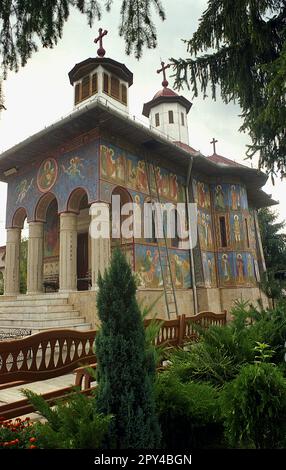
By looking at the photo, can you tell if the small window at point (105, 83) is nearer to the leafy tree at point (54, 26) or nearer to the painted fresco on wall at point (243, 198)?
the painted fresco on wall at point (243, 198)

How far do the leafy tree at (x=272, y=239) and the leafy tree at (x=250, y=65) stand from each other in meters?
19.0

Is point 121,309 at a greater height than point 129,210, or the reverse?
point 129,210

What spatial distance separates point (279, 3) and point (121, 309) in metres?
6.26

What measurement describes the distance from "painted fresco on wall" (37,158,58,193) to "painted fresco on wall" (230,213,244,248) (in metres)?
9.69

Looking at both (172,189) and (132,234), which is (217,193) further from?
(132,234)

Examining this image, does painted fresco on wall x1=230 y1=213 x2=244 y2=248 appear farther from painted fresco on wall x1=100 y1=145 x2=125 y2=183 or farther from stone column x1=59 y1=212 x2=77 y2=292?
stone column x1=59 y1=212 x2=77 y2=292

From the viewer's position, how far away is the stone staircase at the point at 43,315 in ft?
34.9

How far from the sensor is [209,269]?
1730cm

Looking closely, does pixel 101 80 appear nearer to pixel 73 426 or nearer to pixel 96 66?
pixel 96 66

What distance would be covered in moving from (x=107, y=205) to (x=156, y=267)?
347 cm

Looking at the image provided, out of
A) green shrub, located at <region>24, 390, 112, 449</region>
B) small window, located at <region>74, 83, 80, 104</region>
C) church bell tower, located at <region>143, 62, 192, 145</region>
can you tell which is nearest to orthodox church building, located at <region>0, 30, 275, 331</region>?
small window, located at <region>74, 83, 80, 104</region>

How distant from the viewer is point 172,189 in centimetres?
1628
